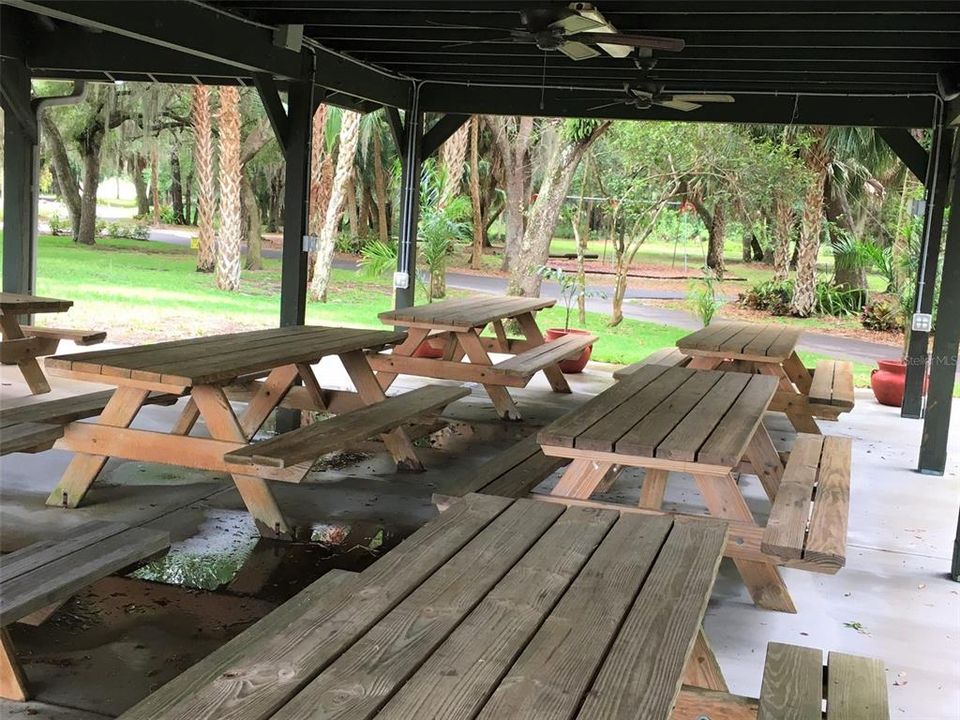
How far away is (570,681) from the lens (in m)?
1.50

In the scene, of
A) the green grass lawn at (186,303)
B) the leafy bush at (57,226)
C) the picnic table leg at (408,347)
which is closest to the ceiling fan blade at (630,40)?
the picnic table leg at (408,347)

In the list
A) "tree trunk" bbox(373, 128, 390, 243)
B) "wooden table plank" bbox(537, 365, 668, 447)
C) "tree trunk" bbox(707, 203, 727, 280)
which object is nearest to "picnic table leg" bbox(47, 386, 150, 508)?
"wooden table plank" bbox(537, 365, 668, 447)

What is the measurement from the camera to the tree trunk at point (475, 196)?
63.3 feet

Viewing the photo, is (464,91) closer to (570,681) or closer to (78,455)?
(78,455)

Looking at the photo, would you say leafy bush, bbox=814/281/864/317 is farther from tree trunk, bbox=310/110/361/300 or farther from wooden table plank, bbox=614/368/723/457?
wooden table plank, bbox=614/368/723/457

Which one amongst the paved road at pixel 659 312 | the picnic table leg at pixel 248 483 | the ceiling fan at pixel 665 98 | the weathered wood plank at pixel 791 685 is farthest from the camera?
the paved road at pixel 659 312

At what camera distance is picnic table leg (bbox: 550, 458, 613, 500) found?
341 centimetres

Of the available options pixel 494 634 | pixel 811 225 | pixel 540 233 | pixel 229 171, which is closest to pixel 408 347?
pixel 494 634

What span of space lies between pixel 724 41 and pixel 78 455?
14.4ft

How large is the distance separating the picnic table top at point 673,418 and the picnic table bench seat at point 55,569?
1309 mm

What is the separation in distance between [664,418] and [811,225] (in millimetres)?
11893

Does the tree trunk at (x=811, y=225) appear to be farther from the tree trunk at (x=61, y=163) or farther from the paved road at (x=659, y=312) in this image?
the tree trunk at (x=61, y=163)

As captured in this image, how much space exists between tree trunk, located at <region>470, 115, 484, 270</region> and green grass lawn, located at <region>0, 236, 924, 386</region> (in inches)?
109

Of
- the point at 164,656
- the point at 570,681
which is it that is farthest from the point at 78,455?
the point at 570,681
